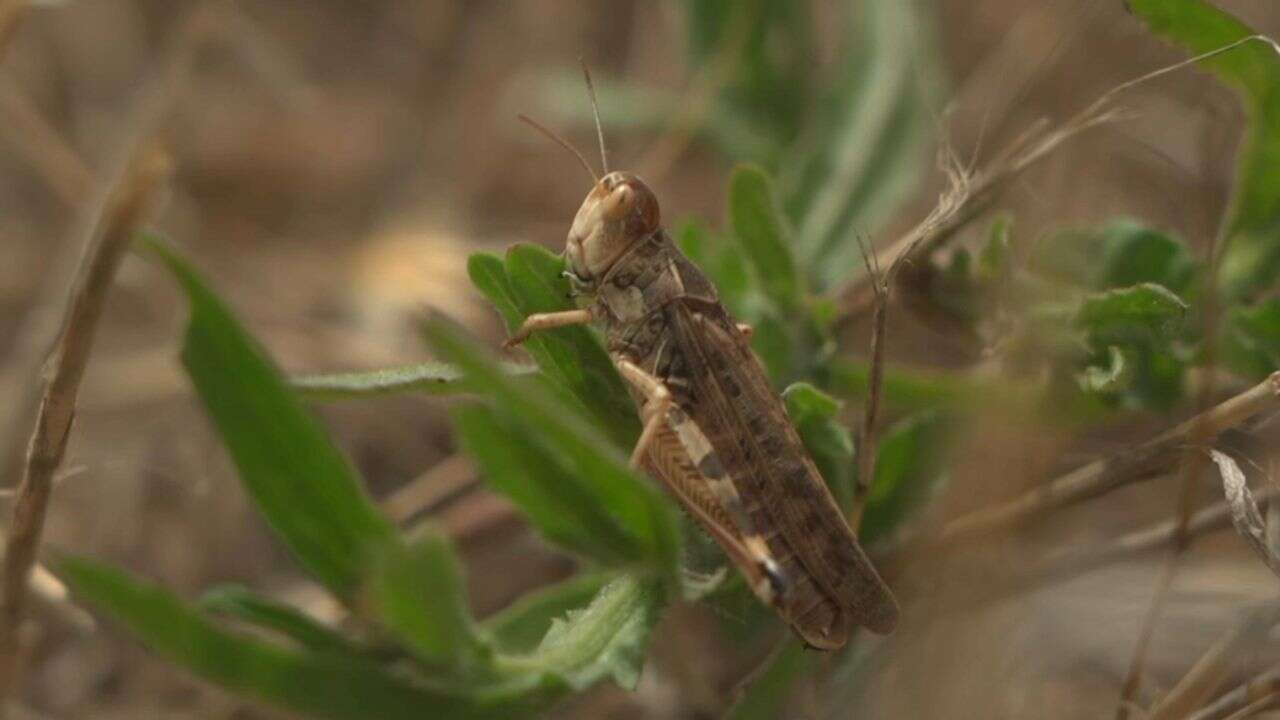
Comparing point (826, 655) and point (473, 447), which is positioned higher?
point (473, 447)

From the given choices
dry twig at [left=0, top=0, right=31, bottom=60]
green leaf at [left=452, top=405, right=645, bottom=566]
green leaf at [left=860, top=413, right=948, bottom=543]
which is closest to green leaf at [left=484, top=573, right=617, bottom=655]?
green leaf at [left=452, top=405, right=645, bottom=566]

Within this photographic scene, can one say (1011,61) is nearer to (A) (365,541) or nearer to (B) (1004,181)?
(B) (1004,181)

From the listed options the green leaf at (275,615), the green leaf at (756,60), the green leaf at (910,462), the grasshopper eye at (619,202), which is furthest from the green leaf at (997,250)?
the green leaf at (275,615)

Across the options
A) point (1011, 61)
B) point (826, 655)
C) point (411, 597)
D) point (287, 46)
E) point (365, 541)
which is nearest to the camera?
point (411, 597)

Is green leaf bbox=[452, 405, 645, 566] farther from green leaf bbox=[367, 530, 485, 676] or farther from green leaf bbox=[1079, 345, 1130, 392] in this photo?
green leaf bbox=[1079, 345, 1130, 392]

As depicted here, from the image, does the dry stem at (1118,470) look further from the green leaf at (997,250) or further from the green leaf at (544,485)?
the green leaf at (544,485)

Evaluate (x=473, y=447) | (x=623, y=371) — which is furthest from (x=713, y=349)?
(x=473, y=447)

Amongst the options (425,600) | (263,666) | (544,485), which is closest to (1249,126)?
(544,485)
